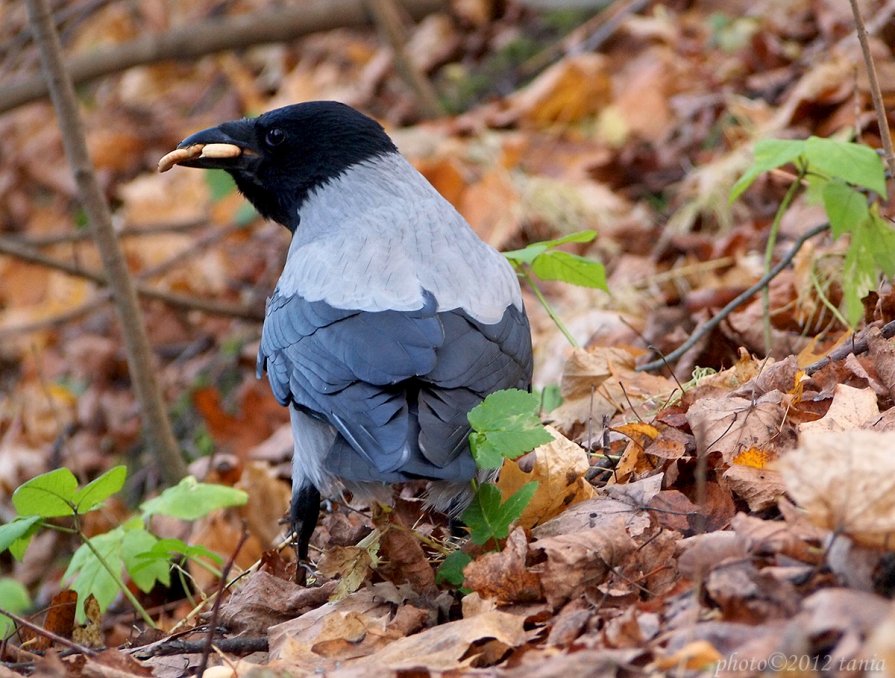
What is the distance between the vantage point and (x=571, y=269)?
4098mm

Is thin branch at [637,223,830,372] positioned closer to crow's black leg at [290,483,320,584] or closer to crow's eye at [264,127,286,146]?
crow's black leg at [290,483,320,584]

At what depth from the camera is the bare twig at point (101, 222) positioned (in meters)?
5.12

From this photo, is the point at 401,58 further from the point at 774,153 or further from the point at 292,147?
the point at 774,153

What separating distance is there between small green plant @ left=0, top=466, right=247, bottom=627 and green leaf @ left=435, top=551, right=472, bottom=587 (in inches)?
40.4

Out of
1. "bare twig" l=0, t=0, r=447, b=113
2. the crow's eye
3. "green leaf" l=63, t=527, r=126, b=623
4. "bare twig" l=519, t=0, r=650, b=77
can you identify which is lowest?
"green leaf" l=63, t=527, r=126, b=623

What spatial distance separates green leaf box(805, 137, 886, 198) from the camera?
3.59m

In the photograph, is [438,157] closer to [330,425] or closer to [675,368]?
[675,368]

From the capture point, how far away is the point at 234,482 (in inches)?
218

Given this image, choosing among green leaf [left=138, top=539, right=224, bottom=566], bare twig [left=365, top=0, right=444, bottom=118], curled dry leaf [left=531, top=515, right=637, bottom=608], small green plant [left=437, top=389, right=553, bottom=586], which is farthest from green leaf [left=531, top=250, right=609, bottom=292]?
bare twig [left=365, top=0, right=444, bottom=118]

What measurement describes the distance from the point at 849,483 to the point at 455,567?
1184 mm

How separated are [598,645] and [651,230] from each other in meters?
4.55

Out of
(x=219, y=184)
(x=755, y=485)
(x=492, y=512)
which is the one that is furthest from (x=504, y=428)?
(x=219, y=184)

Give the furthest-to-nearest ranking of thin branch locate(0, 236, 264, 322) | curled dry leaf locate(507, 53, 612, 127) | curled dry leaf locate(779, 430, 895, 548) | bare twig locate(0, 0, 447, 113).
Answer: bare twig locate(0, 0, 447, 113) < curled dry leaf locate(507, 53, 612, 127) < thin branch locate(0, 236, 264, 322) < curled dry leaf locate(779, 430, 895, 548)

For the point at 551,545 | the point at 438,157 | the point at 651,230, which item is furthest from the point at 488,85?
the point at 551,545
